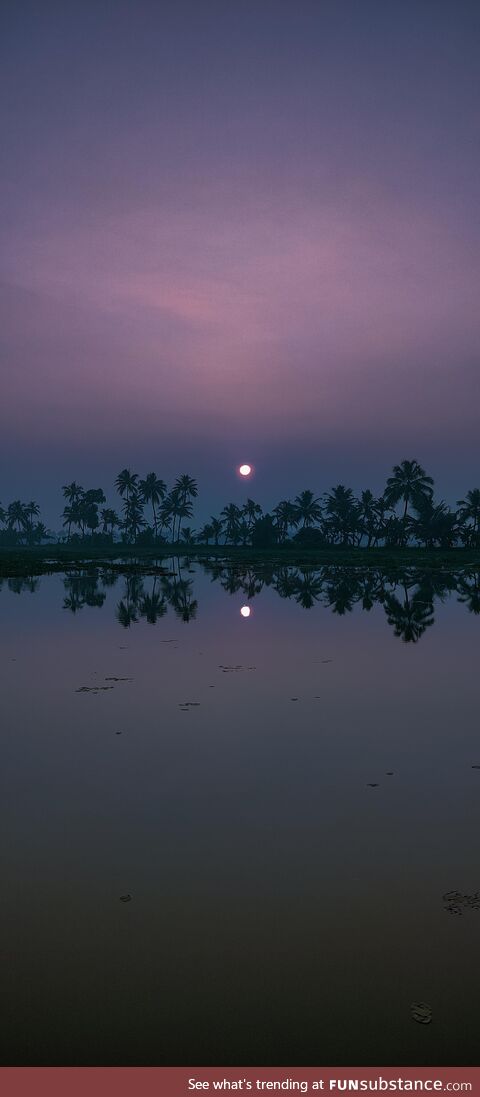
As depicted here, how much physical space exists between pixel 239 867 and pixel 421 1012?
7.77 feet

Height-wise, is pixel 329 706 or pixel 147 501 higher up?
pixel 147 501

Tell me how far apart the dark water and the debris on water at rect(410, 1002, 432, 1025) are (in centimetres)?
4

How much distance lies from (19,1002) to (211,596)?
1337 inches

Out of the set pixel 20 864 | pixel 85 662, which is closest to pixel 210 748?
pixel 20 864

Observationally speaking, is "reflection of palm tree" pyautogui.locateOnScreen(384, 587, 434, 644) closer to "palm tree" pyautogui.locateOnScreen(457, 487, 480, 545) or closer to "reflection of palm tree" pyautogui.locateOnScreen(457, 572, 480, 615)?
"reflection of palm tree" pyautogui.locateOnScreen(457, 572, 480, 615)

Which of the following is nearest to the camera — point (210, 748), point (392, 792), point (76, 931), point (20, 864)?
point (76, 931)

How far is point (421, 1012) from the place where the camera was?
452cm

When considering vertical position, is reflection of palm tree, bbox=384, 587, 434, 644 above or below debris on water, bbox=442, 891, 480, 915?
above

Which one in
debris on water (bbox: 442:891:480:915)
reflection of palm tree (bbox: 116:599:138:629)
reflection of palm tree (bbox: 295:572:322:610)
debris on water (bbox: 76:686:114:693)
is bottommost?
debris on water (bbox: 442:891:480:915)

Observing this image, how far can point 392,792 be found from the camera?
8.59m

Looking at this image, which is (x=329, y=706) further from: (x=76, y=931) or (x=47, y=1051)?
(x=47, y=1051)

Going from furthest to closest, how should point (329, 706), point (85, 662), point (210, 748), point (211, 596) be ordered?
point (211, 596) < point (85, 662) < point (329, 706) < point (210, 748)

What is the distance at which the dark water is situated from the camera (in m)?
4.43

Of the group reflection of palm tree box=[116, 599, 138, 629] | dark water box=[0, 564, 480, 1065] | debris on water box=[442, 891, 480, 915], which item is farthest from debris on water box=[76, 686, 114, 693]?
reflection of palm tree box=[116, 599, 138, 629]
